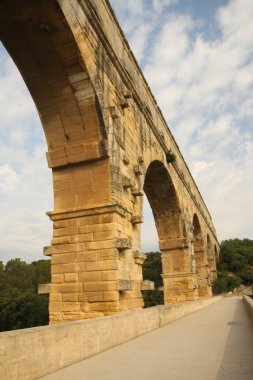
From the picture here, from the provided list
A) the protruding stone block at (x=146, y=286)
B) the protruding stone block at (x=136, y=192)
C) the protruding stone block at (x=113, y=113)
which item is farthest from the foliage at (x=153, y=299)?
the protruding stone block at (x=113, y=113)

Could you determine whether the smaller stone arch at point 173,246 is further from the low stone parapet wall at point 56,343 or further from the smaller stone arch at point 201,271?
the low stone parapet wall at point 56,343

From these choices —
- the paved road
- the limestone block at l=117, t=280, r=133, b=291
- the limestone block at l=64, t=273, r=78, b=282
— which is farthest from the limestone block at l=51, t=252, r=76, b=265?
the paved road

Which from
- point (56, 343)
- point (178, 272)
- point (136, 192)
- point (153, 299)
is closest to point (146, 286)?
point (136, 192)

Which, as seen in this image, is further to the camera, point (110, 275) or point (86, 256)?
point (86, 256)

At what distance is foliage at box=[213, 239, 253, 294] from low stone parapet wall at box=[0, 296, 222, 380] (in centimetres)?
3030

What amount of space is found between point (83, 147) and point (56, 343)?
14.9 feet

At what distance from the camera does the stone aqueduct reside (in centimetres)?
626

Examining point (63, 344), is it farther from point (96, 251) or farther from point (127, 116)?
point (127, 116)

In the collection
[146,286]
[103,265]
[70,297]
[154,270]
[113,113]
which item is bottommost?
[70,297]

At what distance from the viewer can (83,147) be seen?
6.99 metres

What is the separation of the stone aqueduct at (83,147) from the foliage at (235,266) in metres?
28.2

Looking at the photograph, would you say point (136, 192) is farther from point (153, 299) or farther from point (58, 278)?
point (153, 299)

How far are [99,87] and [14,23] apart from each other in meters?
1.92

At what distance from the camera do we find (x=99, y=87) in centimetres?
704
